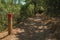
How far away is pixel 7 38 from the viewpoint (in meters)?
8.04

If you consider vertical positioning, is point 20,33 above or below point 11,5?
below

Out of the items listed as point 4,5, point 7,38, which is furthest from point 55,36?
point 4,5

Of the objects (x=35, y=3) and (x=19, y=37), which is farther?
(x=35, y=3)

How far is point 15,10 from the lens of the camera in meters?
12.2

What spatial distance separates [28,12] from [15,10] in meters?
3.37

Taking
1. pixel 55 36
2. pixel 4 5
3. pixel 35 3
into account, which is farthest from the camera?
pixel 35 3

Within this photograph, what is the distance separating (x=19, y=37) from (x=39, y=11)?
1027 cm

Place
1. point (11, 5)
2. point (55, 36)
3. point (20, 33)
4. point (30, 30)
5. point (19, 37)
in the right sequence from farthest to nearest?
1. point (11, 5)
2. point (30, 30)
3. point (20, 33)
4. point (19, 37)
5. point (55, 36)

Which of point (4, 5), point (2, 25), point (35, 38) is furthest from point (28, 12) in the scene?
point (35, 38)

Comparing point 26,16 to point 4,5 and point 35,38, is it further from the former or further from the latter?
point 35,38

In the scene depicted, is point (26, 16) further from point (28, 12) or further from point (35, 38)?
point (35, 38)

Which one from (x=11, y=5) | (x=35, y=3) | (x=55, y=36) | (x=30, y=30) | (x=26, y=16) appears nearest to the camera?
(x=55, y=36)

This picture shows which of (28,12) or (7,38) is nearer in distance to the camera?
(7,38)

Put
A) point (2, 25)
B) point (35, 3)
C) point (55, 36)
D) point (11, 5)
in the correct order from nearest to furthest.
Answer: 1. point (55, 36)
2. point (2, 25)
3. point (11, 5)
4. point (35, 3)
